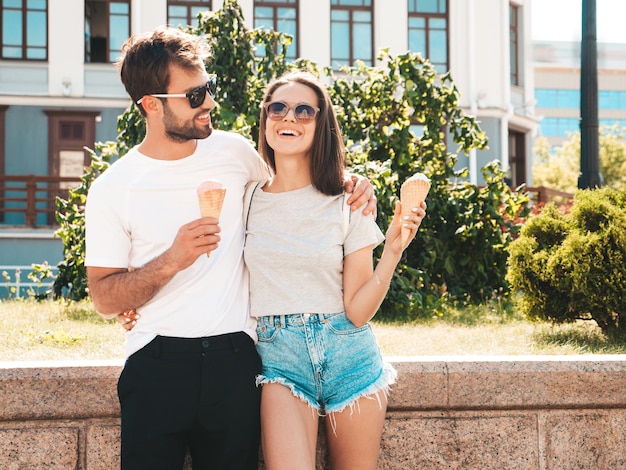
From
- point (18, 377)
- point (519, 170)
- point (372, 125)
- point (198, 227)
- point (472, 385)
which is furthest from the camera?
point (519, 170)

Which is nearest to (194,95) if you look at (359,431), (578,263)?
(359,431)

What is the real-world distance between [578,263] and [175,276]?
161 inches

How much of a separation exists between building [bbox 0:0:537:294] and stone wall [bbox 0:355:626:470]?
660 inches

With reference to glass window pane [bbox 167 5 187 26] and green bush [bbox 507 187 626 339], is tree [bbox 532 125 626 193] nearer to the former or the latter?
glass window pane [bbox 167 5 187 26]

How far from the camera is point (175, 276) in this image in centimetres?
314

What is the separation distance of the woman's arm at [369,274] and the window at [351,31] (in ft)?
65.7

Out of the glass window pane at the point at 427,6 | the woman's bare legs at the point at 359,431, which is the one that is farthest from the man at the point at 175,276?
the glass window pane at the point at 427,6

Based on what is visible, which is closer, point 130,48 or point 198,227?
point 198,227

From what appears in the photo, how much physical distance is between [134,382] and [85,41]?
20275 mm

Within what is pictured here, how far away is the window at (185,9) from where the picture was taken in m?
21.9

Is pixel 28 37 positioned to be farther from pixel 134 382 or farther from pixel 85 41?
pixel 134 382

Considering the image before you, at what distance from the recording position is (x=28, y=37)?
854 inches

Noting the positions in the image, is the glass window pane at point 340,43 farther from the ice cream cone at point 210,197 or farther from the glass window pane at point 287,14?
the ice cream cone at point 210,197

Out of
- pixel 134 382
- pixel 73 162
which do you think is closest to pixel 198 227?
pixel 134 382
